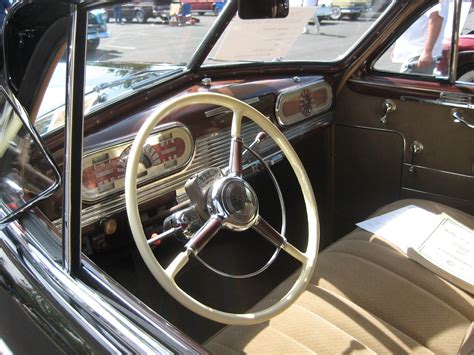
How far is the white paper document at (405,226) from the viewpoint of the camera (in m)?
2.01

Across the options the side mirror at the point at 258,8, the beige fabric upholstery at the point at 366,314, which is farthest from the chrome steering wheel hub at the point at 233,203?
the side mirror at the point at 258,8

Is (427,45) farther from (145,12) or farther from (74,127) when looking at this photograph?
(74,127)

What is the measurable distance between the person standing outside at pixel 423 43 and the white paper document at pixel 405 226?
0.80 m

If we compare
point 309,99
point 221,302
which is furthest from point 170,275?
point 309,99

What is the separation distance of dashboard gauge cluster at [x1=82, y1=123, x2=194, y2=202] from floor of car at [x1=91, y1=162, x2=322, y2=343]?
0.25 m

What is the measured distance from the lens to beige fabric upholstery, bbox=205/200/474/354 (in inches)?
58.9

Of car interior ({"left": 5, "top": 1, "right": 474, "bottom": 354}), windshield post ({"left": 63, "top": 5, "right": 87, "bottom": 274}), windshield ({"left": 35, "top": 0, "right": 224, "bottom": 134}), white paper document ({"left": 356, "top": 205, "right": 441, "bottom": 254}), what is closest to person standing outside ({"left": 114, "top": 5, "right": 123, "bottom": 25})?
windshield ({"left": 35, "top": 0, "right": 224, "bottom": 134})

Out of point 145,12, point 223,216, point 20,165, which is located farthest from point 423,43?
point 20,165

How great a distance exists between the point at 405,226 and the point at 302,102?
2.65 ft

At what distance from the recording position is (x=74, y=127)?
1.06 m

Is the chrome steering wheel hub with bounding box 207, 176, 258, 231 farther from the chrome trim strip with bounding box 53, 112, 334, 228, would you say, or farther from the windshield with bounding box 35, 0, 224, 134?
the windshield with bounding box 35, 0, 224, 134

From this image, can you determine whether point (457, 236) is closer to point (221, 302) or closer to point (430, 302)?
point (430, 302)

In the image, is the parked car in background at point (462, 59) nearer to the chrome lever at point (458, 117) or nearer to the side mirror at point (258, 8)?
the chrome lever at point (458, 117)

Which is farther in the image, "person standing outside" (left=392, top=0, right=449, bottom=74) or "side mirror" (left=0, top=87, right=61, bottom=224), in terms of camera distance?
"person standing outside" (left=392, top=0, right=449, bottom=74)
